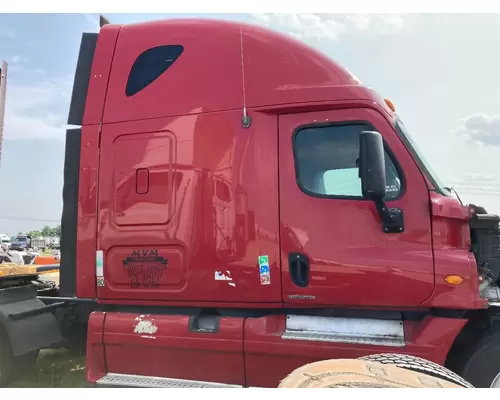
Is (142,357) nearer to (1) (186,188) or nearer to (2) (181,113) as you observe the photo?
(1) (186,188)

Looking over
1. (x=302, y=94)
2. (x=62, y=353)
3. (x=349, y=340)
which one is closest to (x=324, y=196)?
(x=302, y=94)

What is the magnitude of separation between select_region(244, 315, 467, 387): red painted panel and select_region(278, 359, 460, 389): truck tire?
2.71 ft

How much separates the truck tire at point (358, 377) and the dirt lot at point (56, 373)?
2.98 metres

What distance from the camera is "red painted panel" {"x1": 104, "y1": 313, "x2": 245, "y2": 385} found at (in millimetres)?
3340

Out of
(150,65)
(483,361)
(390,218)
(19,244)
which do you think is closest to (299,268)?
(390,218)

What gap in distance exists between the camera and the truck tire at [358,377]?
201 cm

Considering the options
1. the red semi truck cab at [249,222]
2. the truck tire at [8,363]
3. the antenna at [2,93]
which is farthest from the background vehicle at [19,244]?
the red semi truck cab at [249,222]

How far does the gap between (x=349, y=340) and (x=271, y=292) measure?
2.13 ft

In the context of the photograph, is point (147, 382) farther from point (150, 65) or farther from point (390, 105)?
→ point (390, 105)

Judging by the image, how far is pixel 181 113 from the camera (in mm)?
3562

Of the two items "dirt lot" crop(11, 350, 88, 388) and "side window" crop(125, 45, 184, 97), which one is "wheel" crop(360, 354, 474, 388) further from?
"dirt lot" crop(11, 350, 88, 388)

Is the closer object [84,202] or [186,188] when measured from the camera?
[186,188]

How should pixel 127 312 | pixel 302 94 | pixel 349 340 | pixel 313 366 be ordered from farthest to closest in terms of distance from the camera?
pixel 127 312 < pixel 302 94 < pixel 349 340 < pixel 313 366

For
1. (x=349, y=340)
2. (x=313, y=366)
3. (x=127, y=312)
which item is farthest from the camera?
(x=127, y=312)
